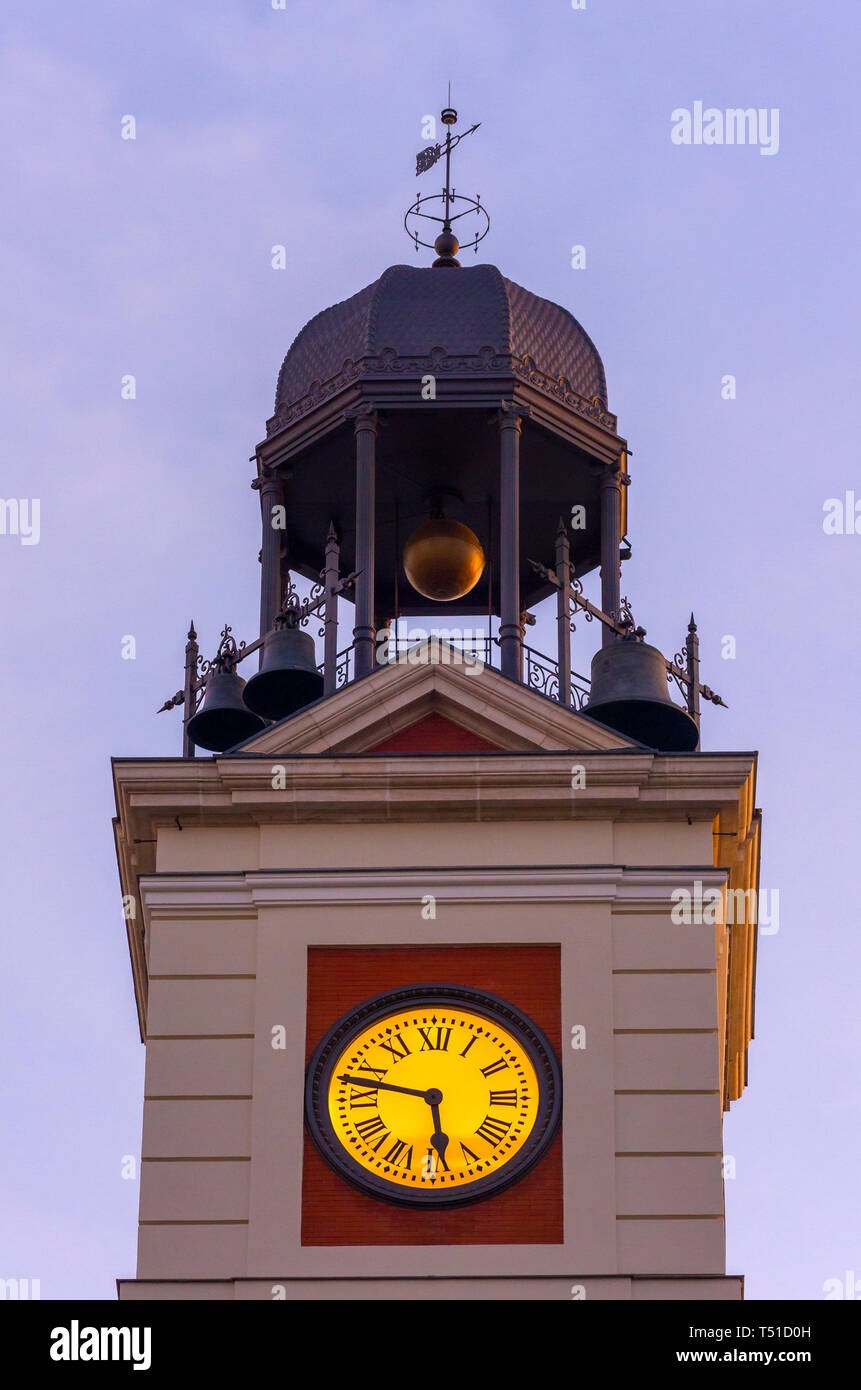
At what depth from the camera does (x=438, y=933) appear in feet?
101

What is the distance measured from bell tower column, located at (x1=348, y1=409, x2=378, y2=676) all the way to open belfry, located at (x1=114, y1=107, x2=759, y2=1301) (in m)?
0.03

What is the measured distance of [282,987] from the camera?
1206 inches

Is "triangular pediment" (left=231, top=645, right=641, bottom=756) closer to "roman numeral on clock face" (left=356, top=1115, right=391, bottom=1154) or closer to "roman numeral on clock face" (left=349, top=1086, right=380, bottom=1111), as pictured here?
"roman numeral on clock face" (left=349, top=1086, right=380, bottom=1111)

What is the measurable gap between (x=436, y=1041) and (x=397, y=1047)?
1.02ft

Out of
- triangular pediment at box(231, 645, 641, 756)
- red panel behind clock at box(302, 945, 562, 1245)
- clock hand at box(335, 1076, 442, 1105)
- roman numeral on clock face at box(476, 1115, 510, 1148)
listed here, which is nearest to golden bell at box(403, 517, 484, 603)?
triangular pediment at box(231, 645, 641, 756)

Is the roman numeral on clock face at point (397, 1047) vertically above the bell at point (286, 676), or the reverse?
the bell at point (286, 676)

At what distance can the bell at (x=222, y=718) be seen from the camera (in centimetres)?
3300

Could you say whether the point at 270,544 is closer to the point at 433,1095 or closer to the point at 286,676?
the point at 286,676

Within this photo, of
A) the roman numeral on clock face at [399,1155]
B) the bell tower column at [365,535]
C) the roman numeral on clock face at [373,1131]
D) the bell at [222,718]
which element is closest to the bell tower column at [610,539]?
the bell tower column at [365,535]

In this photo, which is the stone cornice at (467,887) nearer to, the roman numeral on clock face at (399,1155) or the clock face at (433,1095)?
the clock face at (433,1095)

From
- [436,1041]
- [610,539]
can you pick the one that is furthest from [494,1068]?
[610,539]

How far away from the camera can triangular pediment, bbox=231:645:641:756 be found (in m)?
31.6
